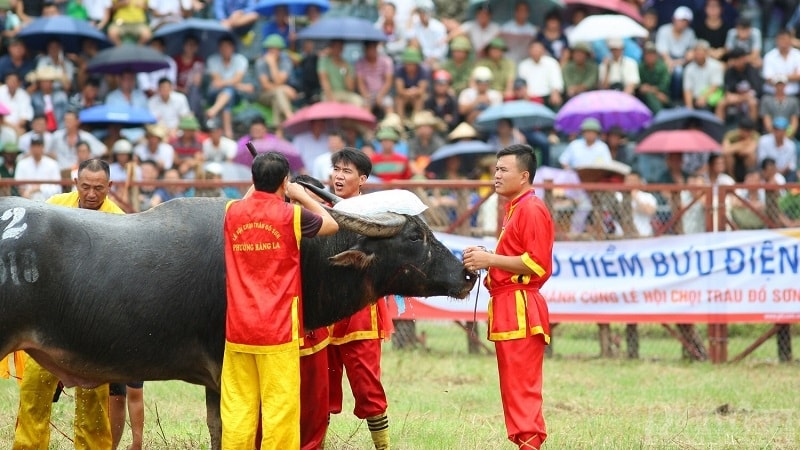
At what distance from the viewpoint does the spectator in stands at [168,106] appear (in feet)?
57.1

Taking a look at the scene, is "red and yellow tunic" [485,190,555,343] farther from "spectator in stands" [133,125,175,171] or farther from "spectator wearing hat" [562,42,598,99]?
"spectator wearing hat" [562,42,598,99]

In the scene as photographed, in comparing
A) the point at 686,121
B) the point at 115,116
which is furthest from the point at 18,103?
the point at 686,121

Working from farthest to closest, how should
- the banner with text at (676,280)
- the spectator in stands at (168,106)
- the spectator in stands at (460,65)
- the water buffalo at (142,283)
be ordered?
the spectator in stands at (460,65) < the spectator in stands at (168,106) < the banner with text at (676,280) < the water buffalo at (142,283)

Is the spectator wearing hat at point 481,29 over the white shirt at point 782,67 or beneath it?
over

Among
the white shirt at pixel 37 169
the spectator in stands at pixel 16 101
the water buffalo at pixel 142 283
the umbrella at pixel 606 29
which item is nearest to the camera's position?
the water buffalo at pixel 142 283

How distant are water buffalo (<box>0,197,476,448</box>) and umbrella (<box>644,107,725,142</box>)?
10083 millimetres

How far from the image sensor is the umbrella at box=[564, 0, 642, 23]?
62.5ft

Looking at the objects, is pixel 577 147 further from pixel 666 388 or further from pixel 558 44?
pixel 666 388

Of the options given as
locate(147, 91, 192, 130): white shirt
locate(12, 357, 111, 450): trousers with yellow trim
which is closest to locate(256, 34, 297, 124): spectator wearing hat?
locate(147, 91, 192, 130): white shirt

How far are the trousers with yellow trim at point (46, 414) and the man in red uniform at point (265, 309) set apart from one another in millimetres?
1337

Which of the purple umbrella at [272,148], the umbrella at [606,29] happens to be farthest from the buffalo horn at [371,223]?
the umbrella at [606,29]

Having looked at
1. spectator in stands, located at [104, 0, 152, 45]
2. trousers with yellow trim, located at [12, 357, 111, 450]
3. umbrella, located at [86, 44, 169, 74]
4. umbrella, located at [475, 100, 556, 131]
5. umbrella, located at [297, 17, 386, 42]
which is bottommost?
trousers with yellow trim, located at [12, 357, 111, 450]

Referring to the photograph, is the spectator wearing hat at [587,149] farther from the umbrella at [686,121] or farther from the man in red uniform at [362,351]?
the man in red uniform at [362,351]

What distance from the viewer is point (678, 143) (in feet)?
53.6
